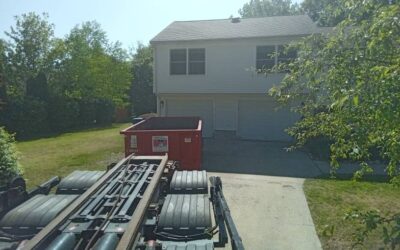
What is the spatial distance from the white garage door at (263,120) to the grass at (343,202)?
804 cm

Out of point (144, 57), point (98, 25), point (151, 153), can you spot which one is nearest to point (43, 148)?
point (151, 153)

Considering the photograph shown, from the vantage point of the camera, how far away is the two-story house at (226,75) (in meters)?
16.8

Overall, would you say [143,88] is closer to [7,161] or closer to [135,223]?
[7,161]

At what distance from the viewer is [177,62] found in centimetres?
1764

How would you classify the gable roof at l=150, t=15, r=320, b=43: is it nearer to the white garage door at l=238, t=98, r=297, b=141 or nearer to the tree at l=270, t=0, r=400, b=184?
the white garage door at l=238, t=98, r=297, b=141

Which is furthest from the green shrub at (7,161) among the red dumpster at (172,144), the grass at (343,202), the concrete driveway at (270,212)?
the grass at (343,202)

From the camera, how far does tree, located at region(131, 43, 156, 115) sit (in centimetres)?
3534

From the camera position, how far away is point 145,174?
4930 millimetres

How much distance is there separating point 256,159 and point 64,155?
7.46m

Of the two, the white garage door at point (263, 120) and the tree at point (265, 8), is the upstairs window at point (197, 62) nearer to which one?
the white garage door at point (263, 120)

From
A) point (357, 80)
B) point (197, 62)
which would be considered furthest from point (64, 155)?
point (357, 80)

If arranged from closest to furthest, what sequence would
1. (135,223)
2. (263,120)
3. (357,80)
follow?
1. (357,80)
2. (135,223)
3. (263,120)

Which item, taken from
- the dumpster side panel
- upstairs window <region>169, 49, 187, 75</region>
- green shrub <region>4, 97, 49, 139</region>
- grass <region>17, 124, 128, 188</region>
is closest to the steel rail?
the dumpster side panel

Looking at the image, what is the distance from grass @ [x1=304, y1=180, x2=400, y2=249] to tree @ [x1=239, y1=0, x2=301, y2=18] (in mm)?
55652
